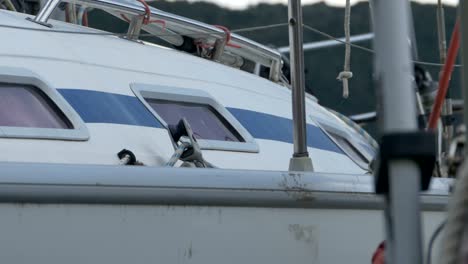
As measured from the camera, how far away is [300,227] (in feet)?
10.5

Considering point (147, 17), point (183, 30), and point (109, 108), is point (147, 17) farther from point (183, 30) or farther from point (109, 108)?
point (109, 108)

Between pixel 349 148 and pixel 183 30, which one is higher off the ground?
pixel 183 30

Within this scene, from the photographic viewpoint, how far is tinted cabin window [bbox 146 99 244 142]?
372 centimetres

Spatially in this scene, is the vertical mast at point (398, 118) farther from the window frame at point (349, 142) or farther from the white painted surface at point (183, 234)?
the window frame at point (349, 142)

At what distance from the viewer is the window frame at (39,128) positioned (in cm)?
318

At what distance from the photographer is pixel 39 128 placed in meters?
3.25

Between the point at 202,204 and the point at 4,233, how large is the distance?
0.56m

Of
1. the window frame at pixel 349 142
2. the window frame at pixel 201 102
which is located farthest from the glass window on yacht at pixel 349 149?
the window frame at pixel 201 102

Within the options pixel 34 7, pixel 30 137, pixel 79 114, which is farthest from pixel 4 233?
pixel 34 7

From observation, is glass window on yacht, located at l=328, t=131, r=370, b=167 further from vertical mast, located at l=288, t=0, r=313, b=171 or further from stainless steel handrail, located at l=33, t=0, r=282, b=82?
vertical mast, located at l=288, t=0, r=313, b=171

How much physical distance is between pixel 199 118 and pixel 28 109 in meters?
0.69

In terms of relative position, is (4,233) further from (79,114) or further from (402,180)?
(402,180)

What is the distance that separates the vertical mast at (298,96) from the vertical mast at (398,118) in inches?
62.2

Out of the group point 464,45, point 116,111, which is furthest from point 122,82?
point 464,45
